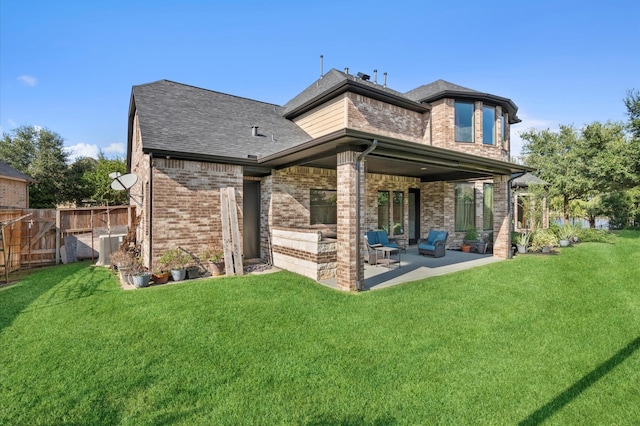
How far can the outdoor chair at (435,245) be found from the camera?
10328mm

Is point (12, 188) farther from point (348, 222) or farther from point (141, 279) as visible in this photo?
point (348, 222)

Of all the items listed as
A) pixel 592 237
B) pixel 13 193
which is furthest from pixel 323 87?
pixel 13 193

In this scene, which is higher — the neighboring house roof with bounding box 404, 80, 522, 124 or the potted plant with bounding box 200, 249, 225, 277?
the neighboring house roof with bounding box 404, 80, 522, 124

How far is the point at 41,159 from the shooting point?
24.3m

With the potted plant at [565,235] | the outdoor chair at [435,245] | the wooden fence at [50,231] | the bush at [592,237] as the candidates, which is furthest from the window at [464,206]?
the wooden fence at [50,231]

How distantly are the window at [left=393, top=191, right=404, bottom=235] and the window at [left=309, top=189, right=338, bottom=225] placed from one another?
3.16 metres

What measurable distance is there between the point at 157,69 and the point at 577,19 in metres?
15.5

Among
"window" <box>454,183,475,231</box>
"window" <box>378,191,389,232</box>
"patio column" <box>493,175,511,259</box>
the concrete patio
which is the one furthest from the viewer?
"window" <box>454,183,475,231</box>

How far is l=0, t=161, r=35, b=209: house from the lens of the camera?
15.9m

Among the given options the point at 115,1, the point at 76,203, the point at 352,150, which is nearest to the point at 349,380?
the point at 352,150

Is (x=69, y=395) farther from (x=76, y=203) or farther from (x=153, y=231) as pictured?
(x=76, y=203)

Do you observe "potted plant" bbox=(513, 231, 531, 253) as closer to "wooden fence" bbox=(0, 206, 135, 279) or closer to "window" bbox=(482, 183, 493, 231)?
"window" bbox=(482, 183, 493, 231)

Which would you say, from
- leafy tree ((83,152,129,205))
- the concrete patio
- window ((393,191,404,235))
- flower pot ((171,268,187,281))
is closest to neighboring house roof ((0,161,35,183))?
leafy tree ((83,152,129,205))

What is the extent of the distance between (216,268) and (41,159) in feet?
88.7
